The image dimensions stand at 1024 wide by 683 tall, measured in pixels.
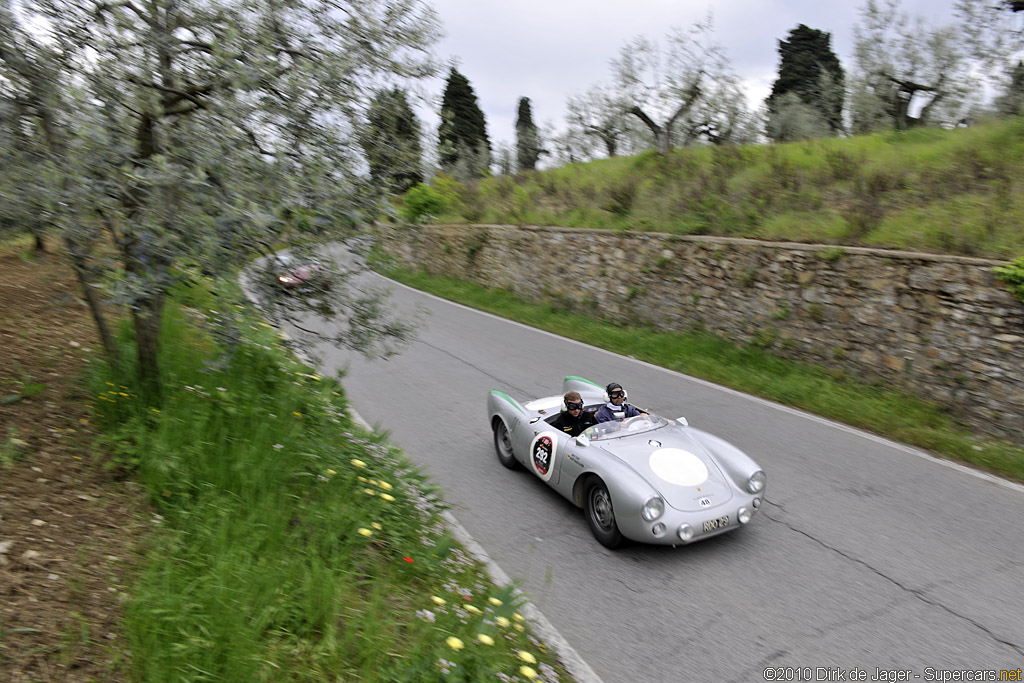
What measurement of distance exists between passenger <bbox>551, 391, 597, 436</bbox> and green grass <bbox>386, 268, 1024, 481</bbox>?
2272 millimetres

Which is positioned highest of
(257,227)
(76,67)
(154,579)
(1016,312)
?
(76,67)

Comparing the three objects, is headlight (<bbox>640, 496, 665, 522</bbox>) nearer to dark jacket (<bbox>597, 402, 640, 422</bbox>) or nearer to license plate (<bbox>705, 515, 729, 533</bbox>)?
license plate (<bbox>705, 515, 729, 533</bbox>)

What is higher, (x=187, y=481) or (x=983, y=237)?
(x=983, y=237)

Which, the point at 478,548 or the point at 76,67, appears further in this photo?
the point at 478,548

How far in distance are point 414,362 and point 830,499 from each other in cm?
762

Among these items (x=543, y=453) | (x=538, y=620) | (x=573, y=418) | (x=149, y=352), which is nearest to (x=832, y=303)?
(x=573, y=418)

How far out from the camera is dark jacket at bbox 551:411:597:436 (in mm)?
6871

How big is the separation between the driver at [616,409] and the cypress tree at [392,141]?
9.83 ft

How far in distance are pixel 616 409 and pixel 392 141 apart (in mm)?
3514

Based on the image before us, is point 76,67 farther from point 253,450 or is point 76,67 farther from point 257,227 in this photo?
point 253,450

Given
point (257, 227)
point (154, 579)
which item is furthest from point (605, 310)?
point (154, 579)

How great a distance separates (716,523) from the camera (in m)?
5.36

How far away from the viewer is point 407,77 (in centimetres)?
612

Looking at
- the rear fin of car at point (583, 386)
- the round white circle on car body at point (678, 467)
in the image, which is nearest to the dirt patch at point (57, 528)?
the round white circle on car body at point (678, 467)
